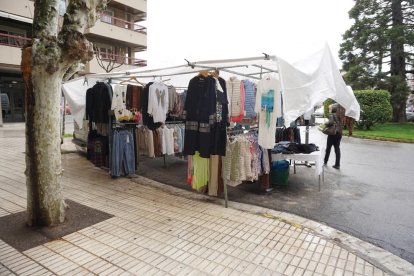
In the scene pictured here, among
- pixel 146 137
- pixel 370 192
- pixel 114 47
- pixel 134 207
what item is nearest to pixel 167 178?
pixel 146 137

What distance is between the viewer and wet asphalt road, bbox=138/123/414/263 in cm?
402

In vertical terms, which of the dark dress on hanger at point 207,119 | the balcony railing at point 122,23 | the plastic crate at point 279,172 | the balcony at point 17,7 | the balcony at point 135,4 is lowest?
the plastic crate at point 279,172

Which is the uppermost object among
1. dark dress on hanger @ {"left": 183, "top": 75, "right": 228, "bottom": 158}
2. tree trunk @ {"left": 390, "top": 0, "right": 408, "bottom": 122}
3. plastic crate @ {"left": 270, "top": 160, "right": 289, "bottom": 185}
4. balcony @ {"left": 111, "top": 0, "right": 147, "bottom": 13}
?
balcony @ {"left": 111, "top": 0, "right": 147, "bottom": 13}

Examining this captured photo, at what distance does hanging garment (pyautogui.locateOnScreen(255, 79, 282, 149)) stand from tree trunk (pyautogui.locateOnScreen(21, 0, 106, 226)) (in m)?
2.84

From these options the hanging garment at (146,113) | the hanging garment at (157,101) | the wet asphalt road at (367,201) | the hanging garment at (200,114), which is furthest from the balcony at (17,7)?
the wet asphalt road at (367,201)

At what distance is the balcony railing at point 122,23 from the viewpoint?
79.7ft

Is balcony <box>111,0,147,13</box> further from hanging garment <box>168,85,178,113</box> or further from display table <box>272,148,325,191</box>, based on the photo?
display table <box>272,148,325,191</box>

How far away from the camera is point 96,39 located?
24.4m

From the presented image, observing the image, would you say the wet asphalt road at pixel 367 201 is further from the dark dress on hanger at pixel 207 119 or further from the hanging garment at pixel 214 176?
the dark dress on hanger at pixel 207 119

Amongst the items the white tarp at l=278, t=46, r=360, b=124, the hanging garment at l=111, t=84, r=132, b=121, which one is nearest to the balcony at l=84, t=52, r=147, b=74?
the hanging garment at l=111, t=84, r=132, b=121

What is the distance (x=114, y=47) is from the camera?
26.2 m

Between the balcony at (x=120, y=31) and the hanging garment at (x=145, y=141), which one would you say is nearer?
the hanging garment at (x=145, y=141)

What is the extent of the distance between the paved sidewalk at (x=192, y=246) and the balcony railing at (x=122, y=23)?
2261 centimetres

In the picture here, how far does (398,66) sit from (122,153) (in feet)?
68.7
